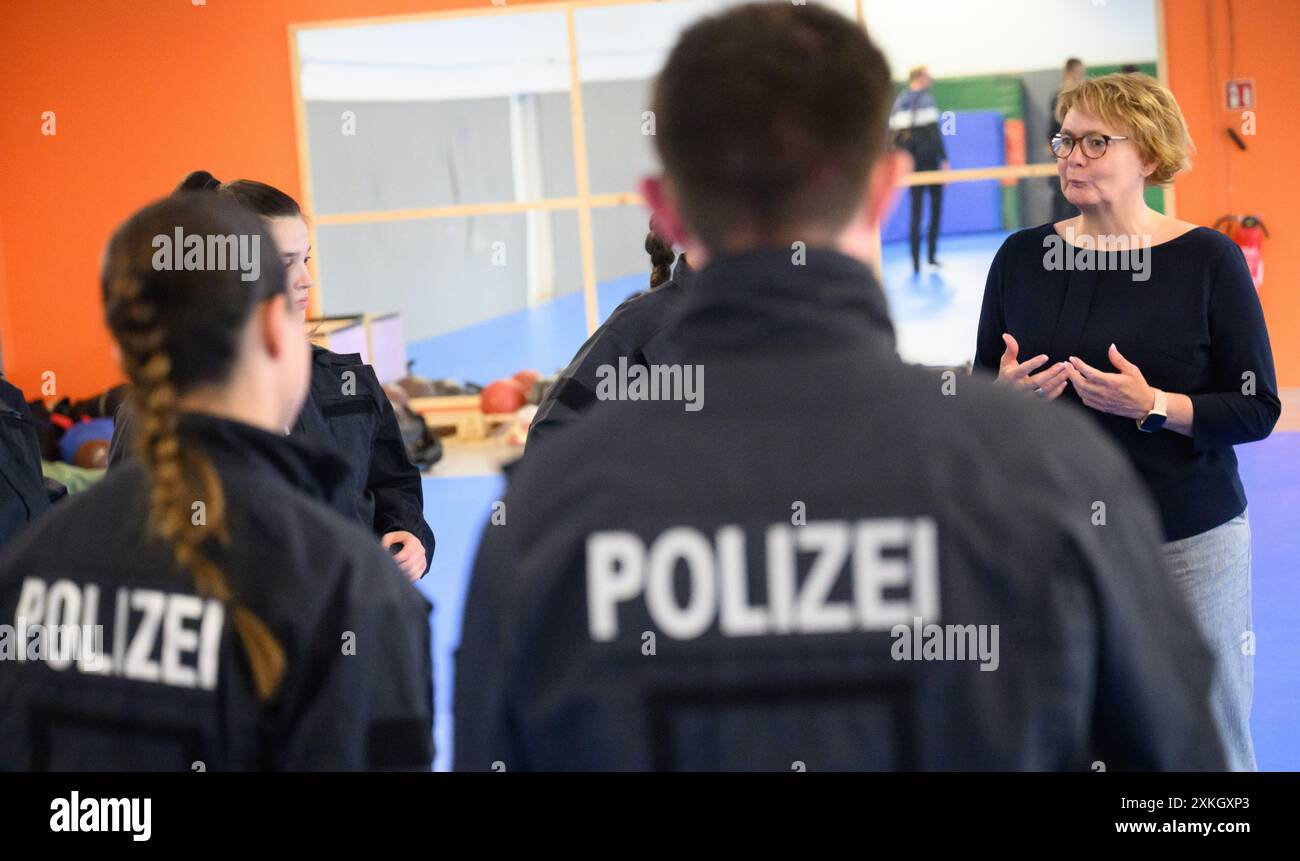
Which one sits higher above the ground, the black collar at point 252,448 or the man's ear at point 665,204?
the man's ear at point 665,204

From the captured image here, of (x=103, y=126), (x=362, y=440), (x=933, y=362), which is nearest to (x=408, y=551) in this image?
(x=362, y=440)

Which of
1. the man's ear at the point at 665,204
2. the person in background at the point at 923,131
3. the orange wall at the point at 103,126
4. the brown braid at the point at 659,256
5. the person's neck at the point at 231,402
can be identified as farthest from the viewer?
the orange wall at the point at 103,126

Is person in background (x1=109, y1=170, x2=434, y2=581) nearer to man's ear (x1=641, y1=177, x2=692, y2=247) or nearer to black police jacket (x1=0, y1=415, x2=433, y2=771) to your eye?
black police jacket (x1=0, y1=415, x2=433, y2=771)

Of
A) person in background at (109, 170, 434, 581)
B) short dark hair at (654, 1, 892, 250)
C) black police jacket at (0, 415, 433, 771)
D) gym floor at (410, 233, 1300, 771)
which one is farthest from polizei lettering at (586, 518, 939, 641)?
person in background at (109, 170, 434, 581)

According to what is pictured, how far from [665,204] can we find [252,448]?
545mm

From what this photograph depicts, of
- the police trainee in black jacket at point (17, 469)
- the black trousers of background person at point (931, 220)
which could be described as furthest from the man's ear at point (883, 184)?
the black trousers of background person at point (931, 220)

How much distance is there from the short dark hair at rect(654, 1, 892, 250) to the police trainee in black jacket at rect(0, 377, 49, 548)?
232cm

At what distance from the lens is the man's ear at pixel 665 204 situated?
1139 mm

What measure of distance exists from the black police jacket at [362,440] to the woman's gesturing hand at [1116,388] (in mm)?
1368

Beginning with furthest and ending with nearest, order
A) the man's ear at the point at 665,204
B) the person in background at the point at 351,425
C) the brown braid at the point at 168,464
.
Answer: the person in background at the point at 351,425 < the brown braid at the point at 168,464 < the man's ear at the point at 665,204

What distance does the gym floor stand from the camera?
4035 millimetres

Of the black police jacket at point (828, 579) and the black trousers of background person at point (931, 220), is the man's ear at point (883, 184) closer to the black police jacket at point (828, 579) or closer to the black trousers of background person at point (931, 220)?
the black police jacket at point (828, 579)
